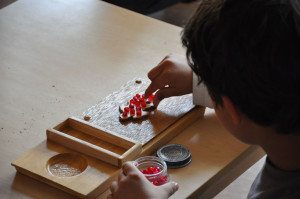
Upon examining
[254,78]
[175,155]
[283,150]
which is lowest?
[175,155]

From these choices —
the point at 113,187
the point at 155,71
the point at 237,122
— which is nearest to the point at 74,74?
the point at 155,71

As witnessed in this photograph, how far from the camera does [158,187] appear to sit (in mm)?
1072

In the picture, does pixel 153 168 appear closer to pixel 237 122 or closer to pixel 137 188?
pixel 137 188

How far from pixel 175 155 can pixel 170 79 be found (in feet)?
0.68

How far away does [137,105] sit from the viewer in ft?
4.25

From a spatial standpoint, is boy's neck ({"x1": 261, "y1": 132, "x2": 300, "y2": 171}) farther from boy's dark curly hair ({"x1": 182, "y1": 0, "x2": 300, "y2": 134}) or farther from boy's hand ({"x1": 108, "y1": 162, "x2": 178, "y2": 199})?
boy's hand ({"x1": 108, "y1": 162, "x2": 178, "y2": 199})

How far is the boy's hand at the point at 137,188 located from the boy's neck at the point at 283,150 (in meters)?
0.17

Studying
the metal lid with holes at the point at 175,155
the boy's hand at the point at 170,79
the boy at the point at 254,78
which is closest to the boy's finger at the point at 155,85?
the boy's hand at the point at 170,79

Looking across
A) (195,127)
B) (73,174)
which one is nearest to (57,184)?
(73,174)

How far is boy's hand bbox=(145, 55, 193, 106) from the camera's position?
51.9 inches

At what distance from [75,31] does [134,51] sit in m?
0.18

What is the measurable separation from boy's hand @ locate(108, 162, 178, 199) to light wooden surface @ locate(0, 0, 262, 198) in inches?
1.4

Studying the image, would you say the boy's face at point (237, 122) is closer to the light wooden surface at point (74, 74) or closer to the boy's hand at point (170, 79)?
the light wooden surface at point (74, 74)

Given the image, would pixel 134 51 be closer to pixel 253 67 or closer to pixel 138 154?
pixel 138 154
